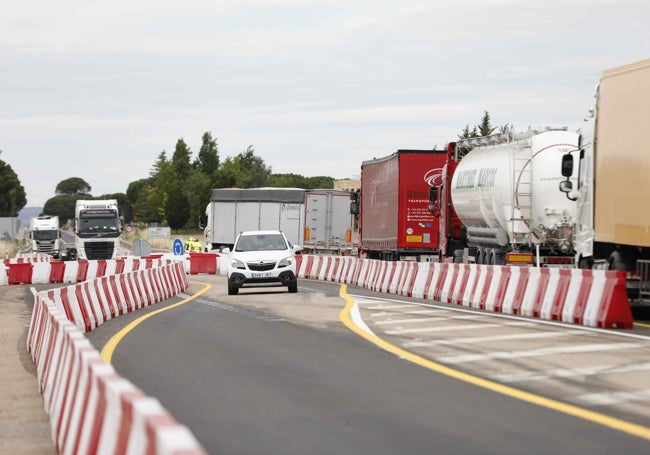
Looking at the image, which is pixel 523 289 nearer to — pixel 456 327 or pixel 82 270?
pixel 456 327

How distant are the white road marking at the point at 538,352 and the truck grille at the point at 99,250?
2040 inches

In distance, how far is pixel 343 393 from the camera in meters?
10.8

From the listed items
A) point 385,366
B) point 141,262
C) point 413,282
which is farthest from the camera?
point 141,262

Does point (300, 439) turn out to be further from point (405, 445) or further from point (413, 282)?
point (413, 282)

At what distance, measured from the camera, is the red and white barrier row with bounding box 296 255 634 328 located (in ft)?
59.0

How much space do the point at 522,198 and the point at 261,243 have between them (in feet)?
22.7

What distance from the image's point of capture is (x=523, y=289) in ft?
71.3

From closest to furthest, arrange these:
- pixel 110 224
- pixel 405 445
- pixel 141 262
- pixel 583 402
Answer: pixel 405 445
pixel 583 402
pixel 141 262
pixel 110 224

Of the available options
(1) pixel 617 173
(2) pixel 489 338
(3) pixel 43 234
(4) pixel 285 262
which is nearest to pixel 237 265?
(4) pixel 285 262

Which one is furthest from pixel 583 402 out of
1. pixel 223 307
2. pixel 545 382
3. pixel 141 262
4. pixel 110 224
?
pixel 110 224

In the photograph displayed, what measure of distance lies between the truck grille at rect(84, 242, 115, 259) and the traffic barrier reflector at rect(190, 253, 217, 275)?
8.80 meters

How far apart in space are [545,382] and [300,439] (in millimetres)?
3604

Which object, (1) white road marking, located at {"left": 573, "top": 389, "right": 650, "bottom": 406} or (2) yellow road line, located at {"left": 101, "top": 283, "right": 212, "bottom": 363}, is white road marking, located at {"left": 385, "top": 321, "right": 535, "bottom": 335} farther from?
(1) white road marking, located at {"left": 573, "top": 389, "right": 650, "bottom": 406}

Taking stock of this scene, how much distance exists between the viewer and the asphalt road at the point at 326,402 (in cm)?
812
